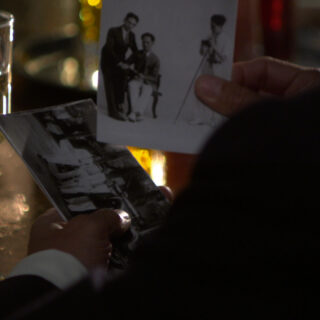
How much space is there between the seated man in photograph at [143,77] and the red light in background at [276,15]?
113 cm

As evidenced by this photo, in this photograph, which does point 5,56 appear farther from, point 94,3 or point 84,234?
point 94,3

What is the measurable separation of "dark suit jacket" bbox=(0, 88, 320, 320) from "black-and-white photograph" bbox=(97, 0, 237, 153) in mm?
329

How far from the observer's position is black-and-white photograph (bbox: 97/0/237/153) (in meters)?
0.59

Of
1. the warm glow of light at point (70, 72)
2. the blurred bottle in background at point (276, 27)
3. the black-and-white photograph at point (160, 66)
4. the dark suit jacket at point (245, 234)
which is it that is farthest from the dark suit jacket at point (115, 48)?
the blurred bottle in background at point (276, 27)

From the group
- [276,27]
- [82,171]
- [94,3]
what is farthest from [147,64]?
[276,27]

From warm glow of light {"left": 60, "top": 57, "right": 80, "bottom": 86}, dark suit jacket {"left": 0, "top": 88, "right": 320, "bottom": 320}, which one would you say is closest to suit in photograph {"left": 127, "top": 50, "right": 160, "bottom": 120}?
dark suit jacket {"left": 0, "top": 88, "right": 320, "bottom": 320}

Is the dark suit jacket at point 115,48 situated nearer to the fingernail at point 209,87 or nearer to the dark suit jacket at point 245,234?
the fingernail at point 209,87

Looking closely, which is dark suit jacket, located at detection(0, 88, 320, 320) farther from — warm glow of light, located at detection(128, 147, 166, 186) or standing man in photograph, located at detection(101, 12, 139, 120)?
warm glow of light, located at detection(128, 147, 166, 186)

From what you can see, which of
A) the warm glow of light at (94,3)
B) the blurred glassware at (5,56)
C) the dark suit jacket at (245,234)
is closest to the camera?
the dark suit jacket at (245,234)

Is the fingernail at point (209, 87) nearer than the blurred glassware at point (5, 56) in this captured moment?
Yes

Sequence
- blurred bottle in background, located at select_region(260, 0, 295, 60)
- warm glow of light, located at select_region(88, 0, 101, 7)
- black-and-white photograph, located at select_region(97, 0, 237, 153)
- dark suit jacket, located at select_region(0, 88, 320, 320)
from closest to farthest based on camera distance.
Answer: dark suit jacket, located at select_region(0, 88, 320, 320) < black-and-white photograph, located at select_region(97, 0, 237, 153) < warm glow of light, located at select_region(88, 0, 101, 7) < blurred bottle in background, located at select_region(260, 0, 295, 60)

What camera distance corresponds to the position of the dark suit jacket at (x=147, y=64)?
24.0 inches

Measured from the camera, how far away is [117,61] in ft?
2.03

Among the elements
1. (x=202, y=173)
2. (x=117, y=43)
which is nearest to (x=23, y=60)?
(x=117, y=43)
